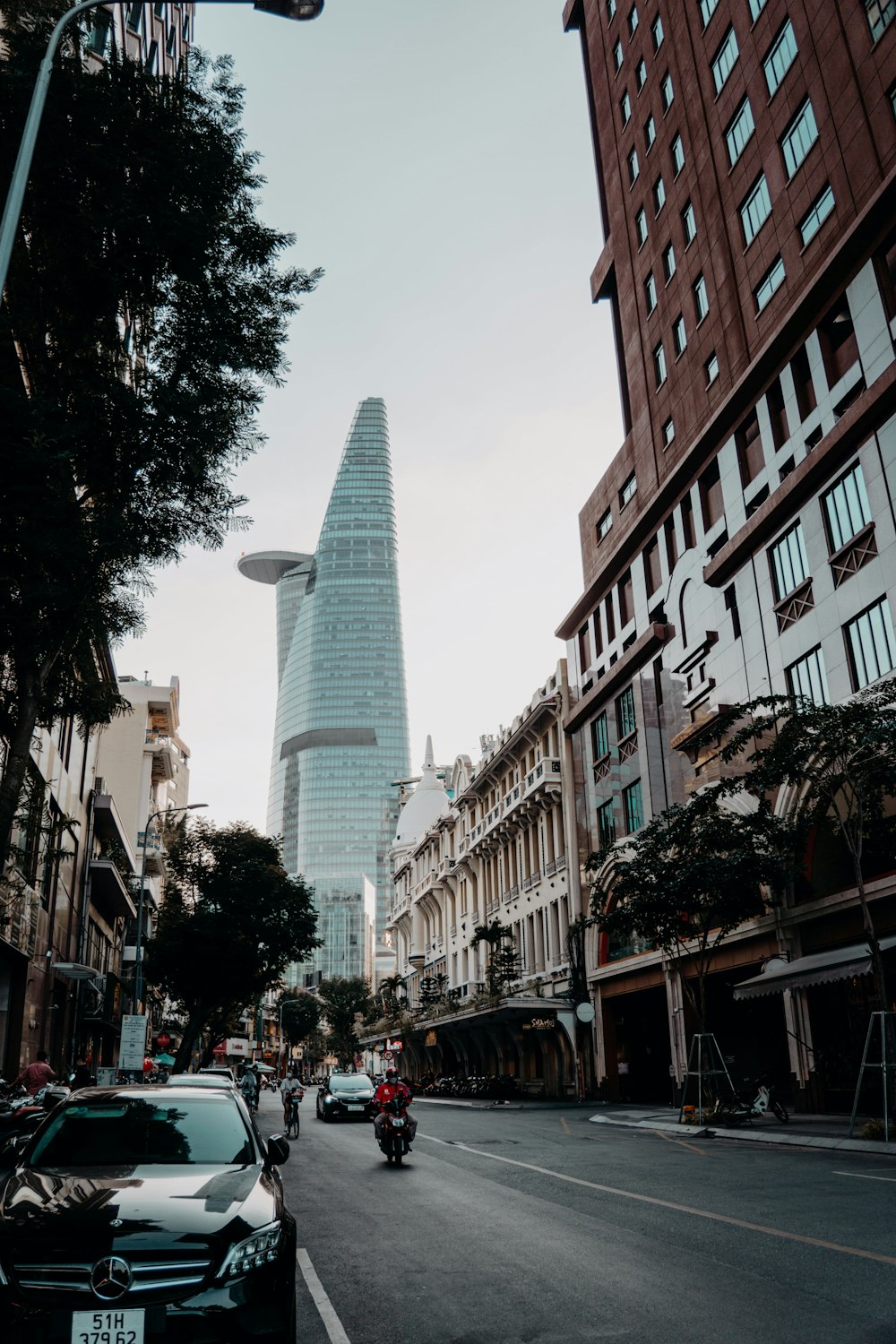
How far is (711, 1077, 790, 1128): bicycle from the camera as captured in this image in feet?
71.4

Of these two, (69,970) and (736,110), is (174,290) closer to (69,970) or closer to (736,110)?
(69,970)

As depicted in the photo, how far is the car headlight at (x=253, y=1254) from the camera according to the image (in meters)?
4.73

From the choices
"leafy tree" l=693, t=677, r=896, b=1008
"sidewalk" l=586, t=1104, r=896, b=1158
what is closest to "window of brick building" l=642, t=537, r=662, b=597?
"leafy tree" l=693, t=677, r=896, b=1008

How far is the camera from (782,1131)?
19.5 meters

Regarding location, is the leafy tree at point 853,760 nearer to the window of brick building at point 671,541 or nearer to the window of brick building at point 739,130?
the window of brick building at point 671,541

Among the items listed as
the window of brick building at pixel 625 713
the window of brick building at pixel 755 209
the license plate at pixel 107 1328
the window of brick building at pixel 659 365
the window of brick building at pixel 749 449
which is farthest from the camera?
the window of brick building at pixel 625 713

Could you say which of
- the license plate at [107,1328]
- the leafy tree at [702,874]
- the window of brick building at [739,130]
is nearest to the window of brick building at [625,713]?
the leafy tree at [702,874]

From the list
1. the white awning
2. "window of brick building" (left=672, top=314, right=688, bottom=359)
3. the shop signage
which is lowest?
the shop signage

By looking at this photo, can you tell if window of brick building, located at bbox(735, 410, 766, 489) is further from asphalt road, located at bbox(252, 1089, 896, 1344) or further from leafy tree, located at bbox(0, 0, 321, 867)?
asphalt road, located at bbox(252, 1089, 896, 1344)

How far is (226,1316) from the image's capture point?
452 cm

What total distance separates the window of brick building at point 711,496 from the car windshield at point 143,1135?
26.7 meters

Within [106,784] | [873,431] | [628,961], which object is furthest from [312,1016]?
[873,431]

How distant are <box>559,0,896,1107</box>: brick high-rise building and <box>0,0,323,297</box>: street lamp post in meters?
16.0

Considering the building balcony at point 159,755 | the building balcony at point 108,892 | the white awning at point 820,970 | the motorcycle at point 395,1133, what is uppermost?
the building balcony at point 159,755
